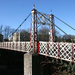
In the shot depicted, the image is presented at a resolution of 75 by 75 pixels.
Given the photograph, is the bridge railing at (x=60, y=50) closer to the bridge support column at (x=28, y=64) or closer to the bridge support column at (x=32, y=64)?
the bridge support column at (x=32, y=64)

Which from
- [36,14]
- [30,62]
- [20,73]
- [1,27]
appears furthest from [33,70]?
[1,27]

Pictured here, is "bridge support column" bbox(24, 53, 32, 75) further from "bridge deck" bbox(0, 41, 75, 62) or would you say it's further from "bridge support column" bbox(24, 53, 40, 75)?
"bridge deck" bbox(0, 41, 75, 62)

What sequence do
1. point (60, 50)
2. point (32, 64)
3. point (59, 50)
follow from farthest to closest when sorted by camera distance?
point (32, 64)
point (59, 50)
point (60, 50)

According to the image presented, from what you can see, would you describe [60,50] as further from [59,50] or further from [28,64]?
[28,64]

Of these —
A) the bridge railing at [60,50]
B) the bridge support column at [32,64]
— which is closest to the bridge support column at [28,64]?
the bridge support column at [32,64]

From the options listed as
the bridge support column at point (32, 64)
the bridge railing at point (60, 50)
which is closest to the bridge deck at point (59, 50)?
the bridge railing at point (60, 50)

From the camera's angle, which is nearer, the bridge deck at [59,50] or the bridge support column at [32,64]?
the bridge deck at [59,50]

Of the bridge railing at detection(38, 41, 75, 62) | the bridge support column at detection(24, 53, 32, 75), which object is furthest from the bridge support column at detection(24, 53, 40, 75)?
the bridge railing at detection(38, 41, 75, 62)

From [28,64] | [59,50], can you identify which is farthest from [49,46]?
[28,64]

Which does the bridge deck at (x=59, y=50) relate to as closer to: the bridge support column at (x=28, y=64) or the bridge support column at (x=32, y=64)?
the bridge support column at (x=32, y=64)

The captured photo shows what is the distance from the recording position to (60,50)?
565 cm

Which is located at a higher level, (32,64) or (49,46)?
(49,46)

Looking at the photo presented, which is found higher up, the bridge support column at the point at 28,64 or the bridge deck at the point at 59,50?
the bridge deck at the point at 59,50

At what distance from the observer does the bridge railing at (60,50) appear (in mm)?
5047
